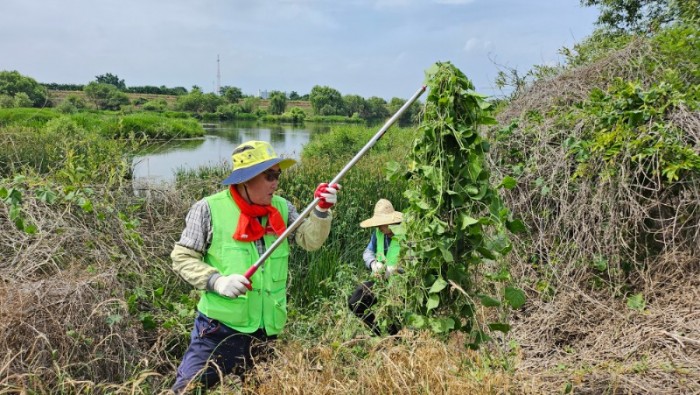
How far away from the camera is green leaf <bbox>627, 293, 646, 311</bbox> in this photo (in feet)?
12.2

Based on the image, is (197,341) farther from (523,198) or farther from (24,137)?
(24,137)

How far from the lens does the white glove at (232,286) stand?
235 centimetres

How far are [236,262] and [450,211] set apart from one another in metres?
1.13

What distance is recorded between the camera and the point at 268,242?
265 centimetres

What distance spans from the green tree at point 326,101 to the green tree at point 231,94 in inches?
671

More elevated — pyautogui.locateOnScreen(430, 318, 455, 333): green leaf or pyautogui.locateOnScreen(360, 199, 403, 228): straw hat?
pyautogui.locateOnScreen(360, 199, 403, 228): straw hat

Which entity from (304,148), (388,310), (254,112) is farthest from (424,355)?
(254,112)

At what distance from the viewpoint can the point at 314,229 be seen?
2.73 meters

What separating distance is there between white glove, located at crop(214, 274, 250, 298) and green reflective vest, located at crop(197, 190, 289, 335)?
0.12m

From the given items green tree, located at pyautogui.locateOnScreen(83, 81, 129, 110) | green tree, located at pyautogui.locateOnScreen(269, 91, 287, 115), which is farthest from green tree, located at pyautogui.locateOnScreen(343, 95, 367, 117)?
green tree, located at pyautogui.locateOnScreen(83, 81, 129, 110)

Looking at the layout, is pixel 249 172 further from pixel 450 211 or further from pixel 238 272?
pixel 450 211

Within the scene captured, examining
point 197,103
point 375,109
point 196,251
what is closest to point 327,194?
point 196,251

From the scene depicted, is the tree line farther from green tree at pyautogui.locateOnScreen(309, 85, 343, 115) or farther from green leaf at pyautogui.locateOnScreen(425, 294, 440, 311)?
green leaf at pyautogui.locateOnScreen(425, 294, 440, 311)

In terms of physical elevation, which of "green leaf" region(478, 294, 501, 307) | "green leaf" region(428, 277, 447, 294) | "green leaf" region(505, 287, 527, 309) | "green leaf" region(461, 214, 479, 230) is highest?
"green leaf" region(461, 214, 479, 230)
